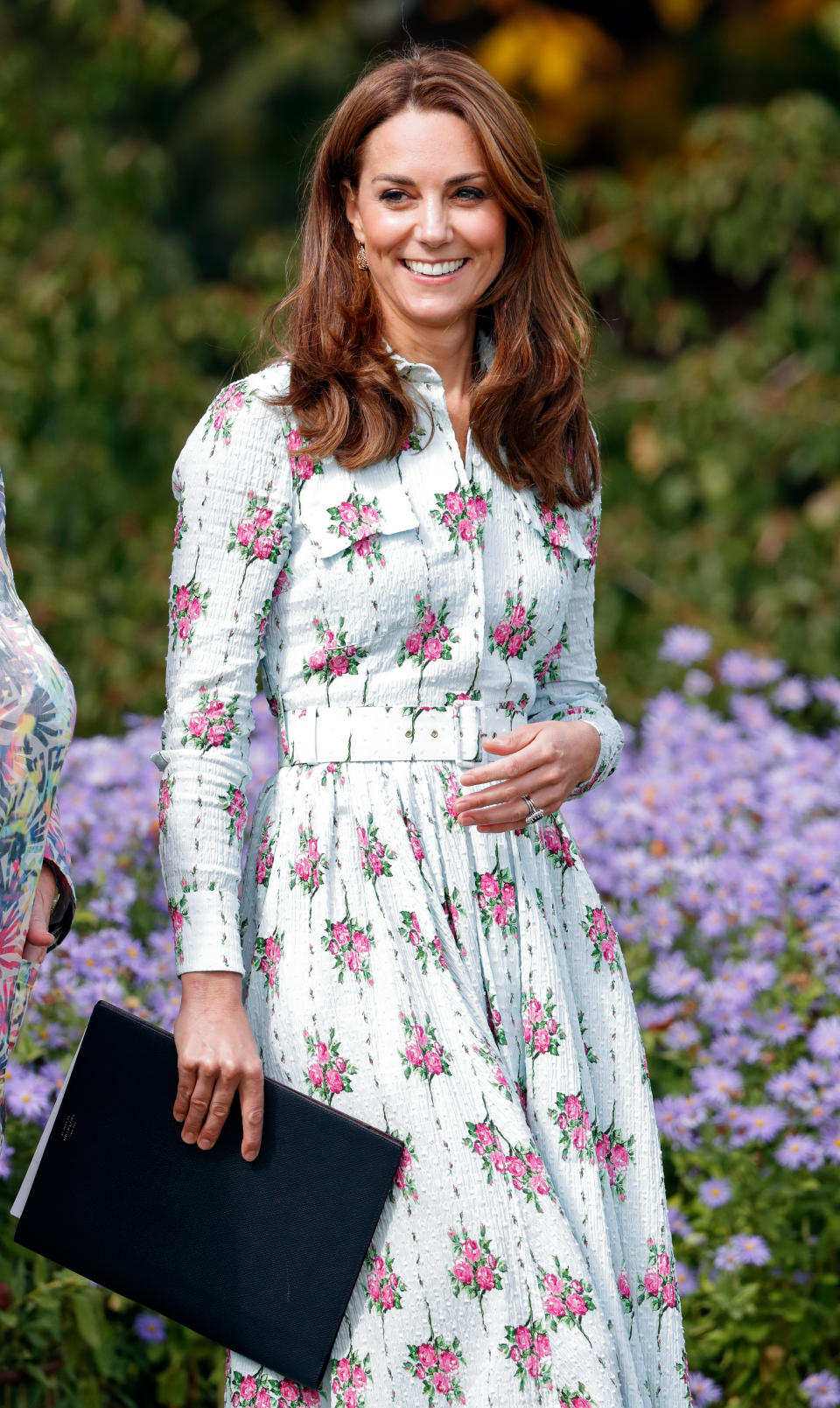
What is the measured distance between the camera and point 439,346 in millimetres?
1745

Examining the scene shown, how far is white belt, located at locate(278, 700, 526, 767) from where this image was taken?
160 cm

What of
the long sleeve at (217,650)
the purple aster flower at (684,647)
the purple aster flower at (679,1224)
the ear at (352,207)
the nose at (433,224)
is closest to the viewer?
the long sleeve at (217,650)

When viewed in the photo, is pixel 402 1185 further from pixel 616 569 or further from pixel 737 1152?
pixel 616 569

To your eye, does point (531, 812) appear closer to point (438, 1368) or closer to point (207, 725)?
point (207, 725)

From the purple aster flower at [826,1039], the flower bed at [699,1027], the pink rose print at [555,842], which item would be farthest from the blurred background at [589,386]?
the pink rose print at [555,842]

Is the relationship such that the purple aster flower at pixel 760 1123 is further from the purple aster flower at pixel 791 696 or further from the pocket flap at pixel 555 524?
the purple aster flower at pixel 791 696

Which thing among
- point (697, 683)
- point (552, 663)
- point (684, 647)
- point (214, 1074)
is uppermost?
point (684, 647)

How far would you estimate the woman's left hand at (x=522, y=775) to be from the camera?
5.18 feet

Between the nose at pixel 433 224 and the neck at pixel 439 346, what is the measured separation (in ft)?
0.34

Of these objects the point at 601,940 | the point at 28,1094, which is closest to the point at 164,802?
the point at 601,940

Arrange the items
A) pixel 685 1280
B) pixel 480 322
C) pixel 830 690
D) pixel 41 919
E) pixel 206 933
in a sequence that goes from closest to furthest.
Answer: pixel 41 919 → pixel 206 933 → pixel 480 322 → pixel 685 1280 → pixel 830 690

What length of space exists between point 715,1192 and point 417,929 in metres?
0.95

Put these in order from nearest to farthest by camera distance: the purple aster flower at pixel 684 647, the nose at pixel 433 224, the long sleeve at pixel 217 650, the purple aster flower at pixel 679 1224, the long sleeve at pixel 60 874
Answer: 1. the long sleeve at pixel 60 874
2. the long sleeve at pixel 217 650
3. the nose at pixel 433 224
4. the purple aster flower at pixel 679 1224
5. the purple aster flower at pixel 684 647

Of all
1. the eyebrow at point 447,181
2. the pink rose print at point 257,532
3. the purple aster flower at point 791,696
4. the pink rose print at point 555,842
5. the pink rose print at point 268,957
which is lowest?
the pink rose print at point 268,957
